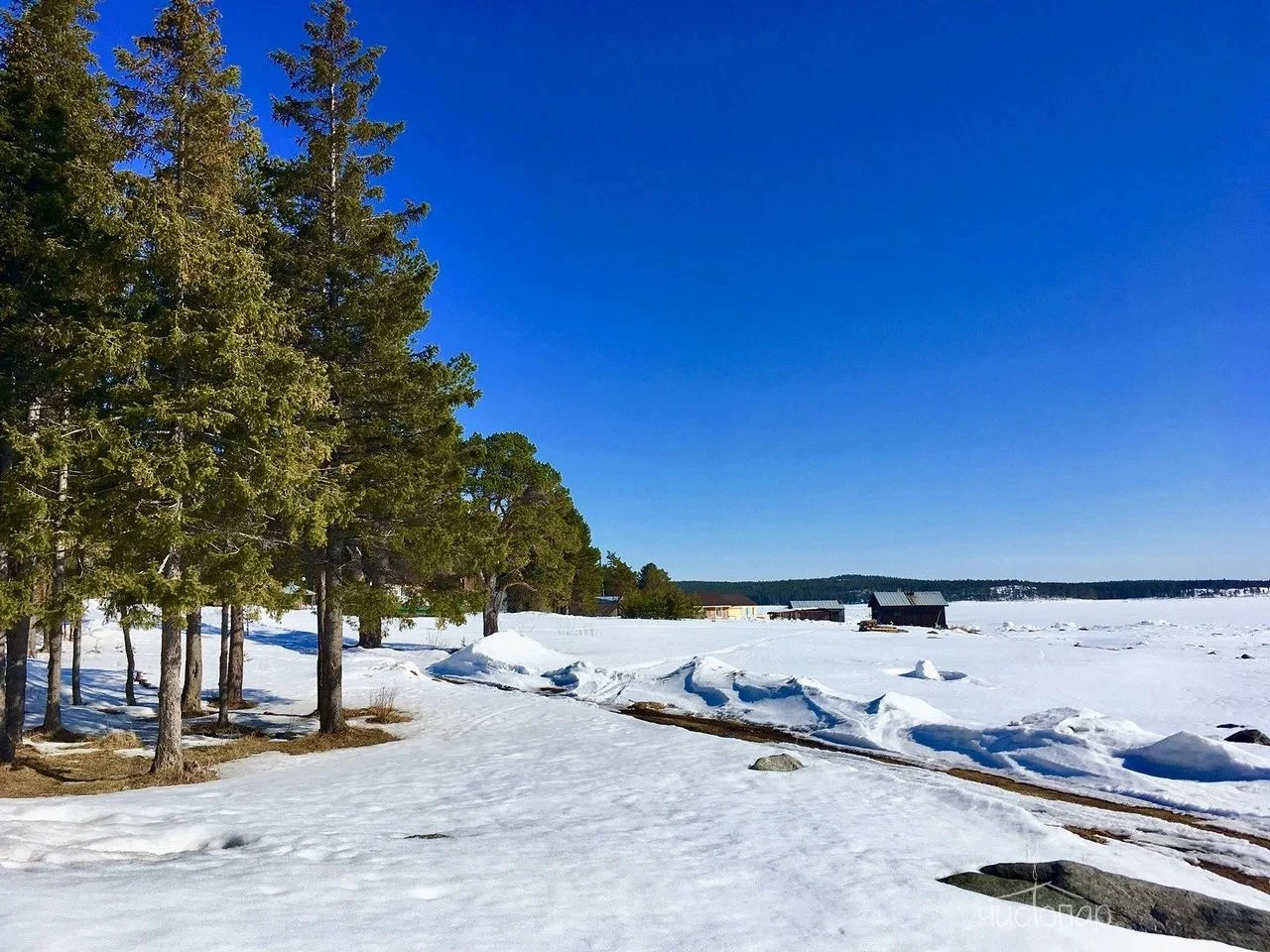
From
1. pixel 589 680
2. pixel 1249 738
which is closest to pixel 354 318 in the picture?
pixel 589 680

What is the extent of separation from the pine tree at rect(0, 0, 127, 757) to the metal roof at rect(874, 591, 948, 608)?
78.8m

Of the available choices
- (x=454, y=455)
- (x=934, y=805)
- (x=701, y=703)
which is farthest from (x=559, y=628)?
(x=934, y=805)

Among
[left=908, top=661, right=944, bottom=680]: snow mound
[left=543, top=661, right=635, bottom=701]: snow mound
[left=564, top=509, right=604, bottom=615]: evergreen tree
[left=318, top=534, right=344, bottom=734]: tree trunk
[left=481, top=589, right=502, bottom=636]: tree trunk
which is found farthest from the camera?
[left=564, top=509, right=604, bottom=615]: evergreen tree

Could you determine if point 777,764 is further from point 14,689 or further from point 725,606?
point 725,606

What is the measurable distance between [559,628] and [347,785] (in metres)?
36.5

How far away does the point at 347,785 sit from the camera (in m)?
11.8

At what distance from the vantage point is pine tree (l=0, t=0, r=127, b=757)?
1116 cm

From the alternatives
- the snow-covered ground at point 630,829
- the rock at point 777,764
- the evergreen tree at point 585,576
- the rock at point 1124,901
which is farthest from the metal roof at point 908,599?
the rock at point 1124,901

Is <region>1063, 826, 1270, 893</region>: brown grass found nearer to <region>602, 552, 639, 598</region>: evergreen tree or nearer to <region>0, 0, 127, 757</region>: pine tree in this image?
<region>0, 0, 127, 757</region>: pine tree

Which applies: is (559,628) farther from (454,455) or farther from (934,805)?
(934,805)

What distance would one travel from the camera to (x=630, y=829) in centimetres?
919

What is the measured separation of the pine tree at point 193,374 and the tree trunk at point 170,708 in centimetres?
2

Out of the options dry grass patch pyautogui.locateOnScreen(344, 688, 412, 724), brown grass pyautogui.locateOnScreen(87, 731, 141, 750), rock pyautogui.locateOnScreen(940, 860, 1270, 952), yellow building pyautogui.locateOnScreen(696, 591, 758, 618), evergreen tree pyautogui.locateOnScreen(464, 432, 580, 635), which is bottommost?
yellow building pyautogui.locateOnScreen(696, 591, 758, 618)

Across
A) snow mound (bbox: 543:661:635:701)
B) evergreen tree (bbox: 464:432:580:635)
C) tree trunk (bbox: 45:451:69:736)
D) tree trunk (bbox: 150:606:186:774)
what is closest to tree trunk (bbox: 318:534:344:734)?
→ tree trunk (bbox: 150:606:186:774)
